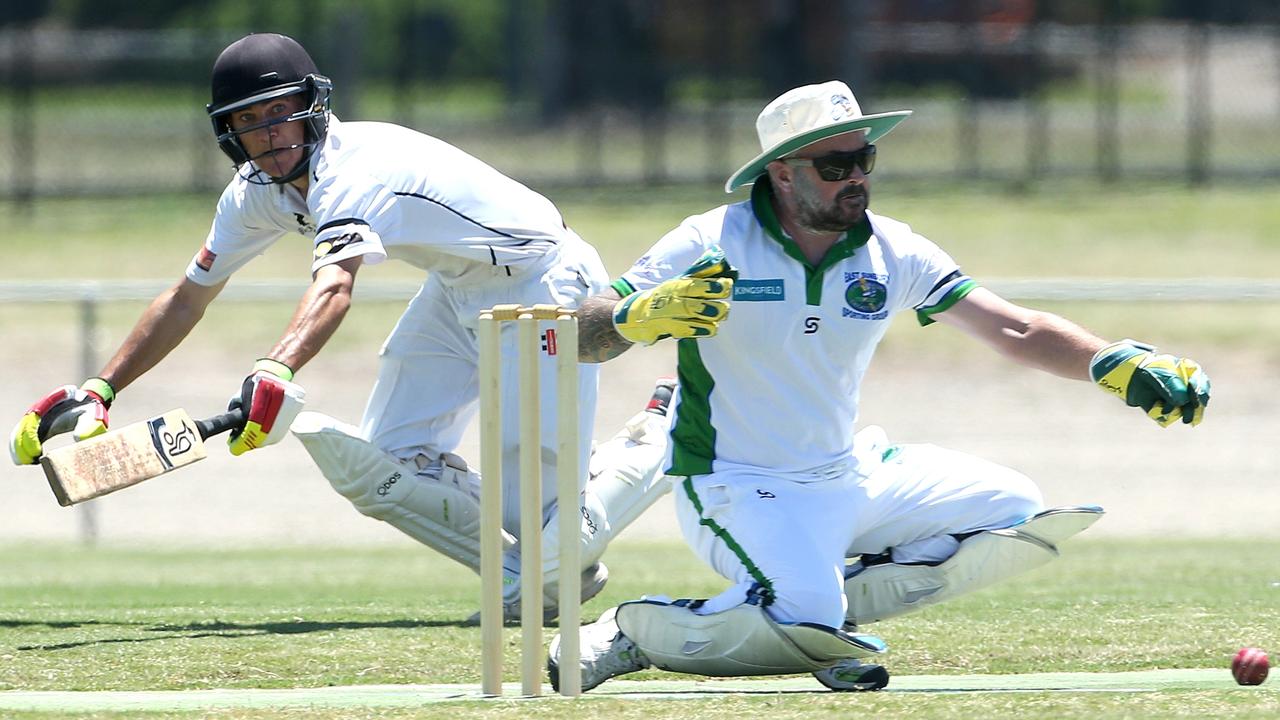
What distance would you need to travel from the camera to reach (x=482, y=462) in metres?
4.81

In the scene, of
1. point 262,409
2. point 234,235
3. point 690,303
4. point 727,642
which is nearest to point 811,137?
point 690,303

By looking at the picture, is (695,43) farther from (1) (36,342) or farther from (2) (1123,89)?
(1) (36,342)

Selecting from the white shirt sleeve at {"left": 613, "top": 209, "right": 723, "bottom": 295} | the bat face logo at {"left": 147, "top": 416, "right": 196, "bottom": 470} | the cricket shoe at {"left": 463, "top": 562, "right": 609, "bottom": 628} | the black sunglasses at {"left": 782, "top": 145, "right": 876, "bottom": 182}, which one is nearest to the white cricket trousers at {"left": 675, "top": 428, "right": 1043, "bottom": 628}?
the white shirt sleeve at {"left": 613, "top": 209, "right": 723, "bottom": 295}

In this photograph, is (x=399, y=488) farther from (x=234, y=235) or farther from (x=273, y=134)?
(x=273, y=134)

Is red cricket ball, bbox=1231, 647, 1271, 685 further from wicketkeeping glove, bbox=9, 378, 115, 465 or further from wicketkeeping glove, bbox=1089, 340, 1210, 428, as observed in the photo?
wicketkeeping glove, bbox=9, 378, 115, 465

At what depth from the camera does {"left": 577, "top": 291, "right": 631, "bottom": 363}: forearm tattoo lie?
17.5 ft

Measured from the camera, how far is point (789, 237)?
552cm

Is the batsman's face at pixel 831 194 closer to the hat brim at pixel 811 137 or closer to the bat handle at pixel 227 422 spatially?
the hat brim at pixel 811 137

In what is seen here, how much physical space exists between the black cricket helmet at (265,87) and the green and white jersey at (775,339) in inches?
51.2

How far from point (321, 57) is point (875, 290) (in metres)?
17.5

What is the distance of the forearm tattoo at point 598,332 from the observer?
533 cm

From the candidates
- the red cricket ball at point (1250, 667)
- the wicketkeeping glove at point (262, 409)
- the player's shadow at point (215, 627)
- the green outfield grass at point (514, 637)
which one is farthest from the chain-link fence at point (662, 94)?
the red cricket ball at point (1250, 667)

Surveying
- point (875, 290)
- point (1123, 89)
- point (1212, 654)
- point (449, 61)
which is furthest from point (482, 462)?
point (1123, 89)

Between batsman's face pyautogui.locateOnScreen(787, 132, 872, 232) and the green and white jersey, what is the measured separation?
10cm
